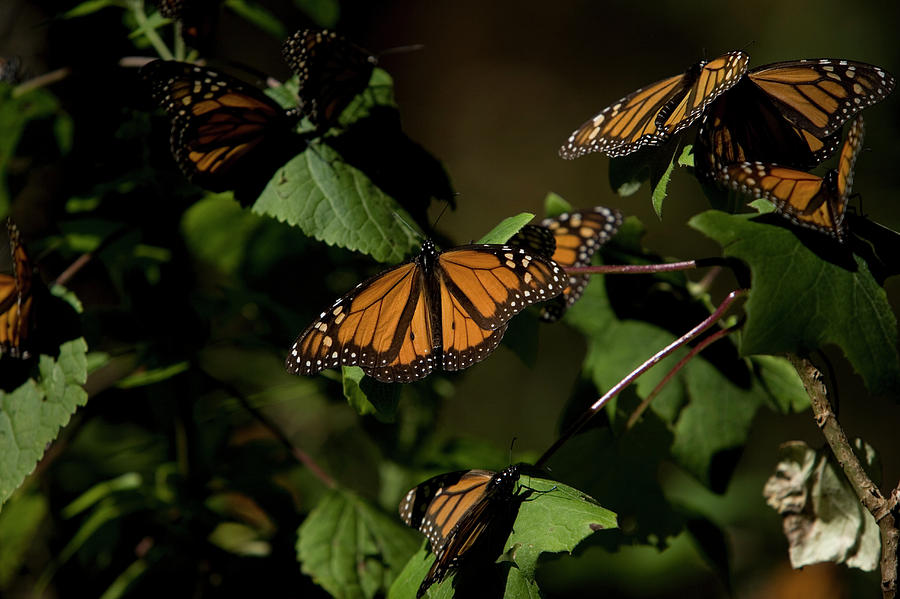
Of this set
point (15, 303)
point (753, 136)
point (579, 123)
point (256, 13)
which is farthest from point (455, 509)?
point (579, 123)

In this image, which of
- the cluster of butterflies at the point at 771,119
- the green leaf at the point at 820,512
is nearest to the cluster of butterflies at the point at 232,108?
the cluster of butterflies at the point at 771,119

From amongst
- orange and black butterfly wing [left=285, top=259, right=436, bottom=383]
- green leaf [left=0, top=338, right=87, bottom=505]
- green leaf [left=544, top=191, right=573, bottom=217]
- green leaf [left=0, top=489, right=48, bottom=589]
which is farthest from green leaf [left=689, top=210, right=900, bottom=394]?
green leaf [left=0, top=489, right=48, bottom=589]

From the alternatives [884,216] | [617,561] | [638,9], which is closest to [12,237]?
[617,561]

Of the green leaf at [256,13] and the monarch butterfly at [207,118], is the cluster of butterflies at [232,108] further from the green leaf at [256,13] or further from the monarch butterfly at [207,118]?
the green leaf at [256,13]

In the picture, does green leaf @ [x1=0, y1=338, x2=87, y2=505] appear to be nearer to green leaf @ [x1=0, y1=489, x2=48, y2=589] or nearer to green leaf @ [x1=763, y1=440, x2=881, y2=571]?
green leaf @ [x1=0, y1=489, x2=48, y2=589]

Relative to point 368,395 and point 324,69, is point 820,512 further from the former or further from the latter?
point 324,69

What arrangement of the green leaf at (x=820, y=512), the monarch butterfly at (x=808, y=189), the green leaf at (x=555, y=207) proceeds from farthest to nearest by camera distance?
the green leaf at (x=555, y=207), the green leaf at (x=820, y=512), the monarch butterfly at (x=808, y=189)
